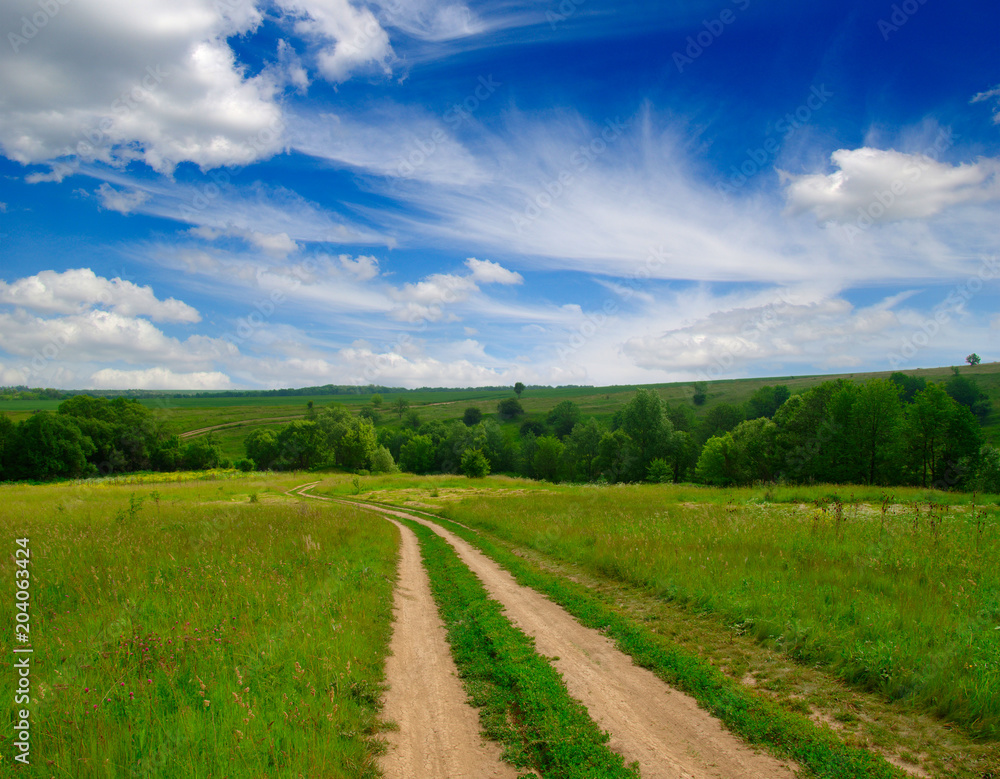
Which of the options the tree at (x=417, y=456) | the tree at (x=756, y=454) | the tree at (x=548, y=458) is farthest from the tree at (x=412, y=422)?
the tree at (x=756, y=454)

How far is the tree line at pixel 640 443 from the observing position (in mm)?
47906

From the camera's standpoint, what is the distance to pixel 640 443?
79.0 metres

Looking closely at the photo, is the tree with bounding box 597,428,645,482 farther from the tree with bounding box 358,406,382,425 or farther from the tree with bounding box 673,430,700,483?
the tree with bounding box 358,406,382,425

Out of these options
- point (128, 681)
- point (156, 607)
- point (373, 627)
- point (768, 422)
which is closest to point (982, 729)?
point (373, 627)

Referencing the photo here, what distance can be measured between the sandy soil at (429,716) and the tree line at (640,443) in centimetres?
5469

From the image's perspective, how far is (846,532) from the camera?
1298 centimetres

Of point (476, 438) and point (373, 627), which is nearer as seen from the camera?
point (373, 627)

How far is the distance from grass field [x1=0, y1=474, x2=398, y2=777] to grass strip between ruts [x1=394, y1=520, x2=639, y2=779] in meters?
1.43

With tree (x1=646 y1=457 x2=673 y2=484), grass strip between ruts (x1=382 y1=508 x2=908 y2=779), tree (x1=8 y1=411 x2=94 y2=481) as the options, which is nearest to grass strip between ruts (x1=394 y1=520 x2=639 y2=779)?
grass strip between ruts (x1=382 y1=508 x2=908 y2=779)

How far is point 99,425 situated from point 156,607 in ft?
351

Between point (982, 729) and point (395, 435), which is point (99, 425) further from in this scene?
point (982, 729)

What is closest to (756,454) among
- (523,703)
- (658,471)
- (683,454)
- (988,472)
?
(658,471)

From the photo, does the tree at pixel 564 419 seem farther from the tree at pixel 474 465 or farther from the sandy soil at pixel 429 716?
the sandy soil at pixel 429 716

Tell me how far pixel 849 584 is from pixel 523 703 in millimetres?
7327
